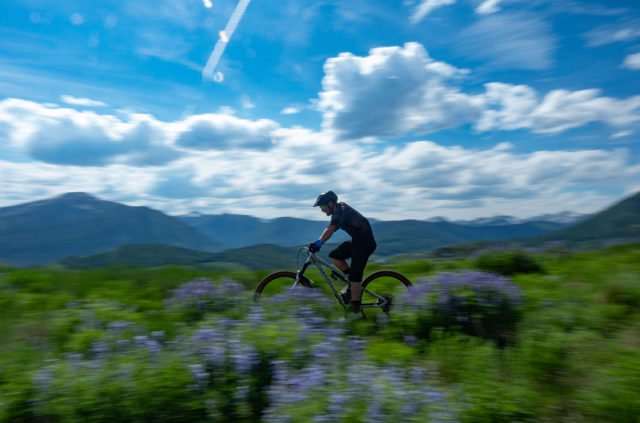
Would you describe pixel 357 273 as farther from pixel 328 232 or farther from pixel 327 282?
pixel 328 232

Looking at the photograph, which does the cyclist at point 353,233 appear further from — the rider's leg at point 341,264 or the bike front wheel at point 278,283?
the bike front wheel at point 278,283

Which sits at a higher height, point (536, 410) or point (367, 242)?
point (367, 242)

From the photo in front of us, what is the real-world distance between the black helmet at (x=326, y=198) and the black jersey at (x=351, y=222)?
154 mm

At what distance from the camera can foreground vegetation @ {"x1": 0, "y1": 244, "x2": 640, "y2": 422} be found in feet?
11.0

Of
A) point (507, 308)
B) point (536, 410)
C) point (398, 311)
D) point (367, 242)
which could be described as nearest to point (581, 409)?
point (536, 410)

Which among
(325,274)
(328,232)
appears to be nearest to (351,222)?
(328,232)

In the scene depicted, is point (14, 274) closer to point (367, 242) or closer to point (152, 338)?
point (152, 338)

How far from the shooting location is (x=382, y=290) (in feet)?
25.7

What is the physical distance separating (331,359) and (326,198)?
3.72m

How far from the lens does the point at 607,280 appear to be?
701 centimetres

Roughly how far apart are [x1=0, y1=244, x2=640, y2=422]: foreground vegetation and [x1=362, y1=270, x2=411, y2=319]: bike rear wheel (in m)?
0.70

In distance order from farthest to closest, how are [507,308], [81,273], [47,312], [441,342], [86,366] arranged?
[81,273], [47,312], [507,308], [441,342], [86,366]

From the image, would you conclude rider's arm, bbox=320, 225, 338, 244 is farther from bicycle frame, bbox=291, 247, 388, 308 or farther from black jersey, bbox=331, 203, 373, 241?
bicycle frame, bbox=291, 247, 388, 308

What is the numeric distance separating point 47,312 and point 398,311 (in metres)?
5.46
